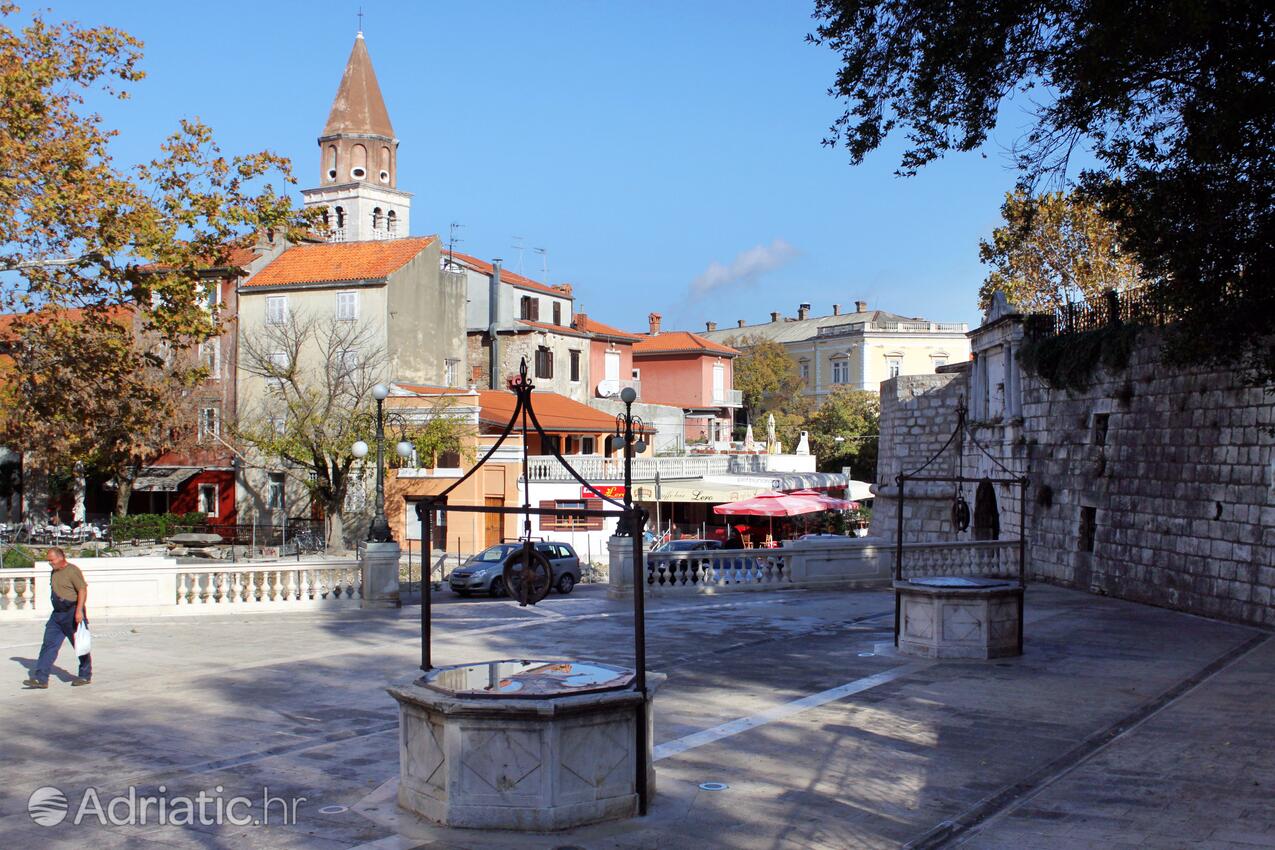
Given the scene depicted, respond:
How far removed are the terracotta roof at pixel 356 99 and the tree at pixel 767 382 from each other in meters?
27.3

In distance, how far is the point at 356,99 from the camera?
6819 cm

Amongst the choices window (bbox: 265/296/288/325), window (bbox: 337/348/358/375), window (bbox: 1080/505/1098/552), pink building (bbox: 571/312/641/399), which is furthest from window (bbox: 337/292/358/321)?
window (bbox: 1080/505/1098/552)

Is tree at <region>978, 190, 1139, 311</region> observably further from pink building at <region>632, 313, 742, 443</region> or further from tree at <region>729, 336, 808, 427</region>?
tree at <region>729, 336, 808, 427</region>

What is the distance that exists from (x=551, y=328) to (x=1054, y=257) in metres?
24.6

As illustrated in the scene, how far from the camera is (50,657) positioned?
12.0 m

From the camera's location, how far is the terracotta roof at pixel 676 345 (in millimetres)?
68188

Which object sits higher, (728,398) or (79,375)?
(728,398)

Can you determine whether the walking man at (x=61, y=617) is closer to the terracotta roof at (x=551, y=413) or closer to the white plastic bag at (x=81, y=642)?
the white plastic bag at (x=81, y=642)

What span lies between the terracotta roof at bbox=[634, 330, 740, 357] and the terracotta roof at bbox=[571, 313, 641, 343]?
653 centimetres

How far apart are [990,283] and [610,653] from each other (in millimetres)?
30877

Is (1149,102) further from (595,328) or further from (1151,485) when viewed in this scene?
(595,328)

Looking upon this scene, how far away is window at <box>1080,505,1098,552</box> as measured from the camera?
22.9 metres

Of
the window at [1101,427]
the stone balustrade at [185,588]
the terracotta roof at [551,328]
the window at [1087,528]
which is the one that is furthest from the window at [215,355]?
the window at [1101,427]

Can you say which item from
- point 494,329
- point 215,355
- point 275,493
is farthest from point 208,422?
point 494,329
